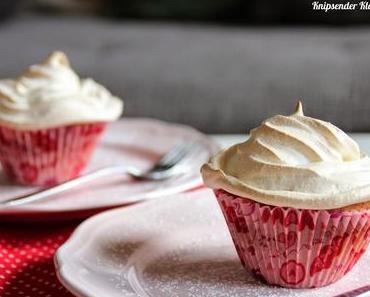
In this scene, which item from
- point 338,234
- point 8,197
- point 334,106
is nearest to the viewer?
point 338,234

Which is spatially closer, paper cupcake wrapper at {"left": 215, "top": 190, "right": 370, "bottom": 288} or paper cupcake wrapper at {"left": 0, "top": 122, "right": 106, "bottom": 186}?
paper cupcake wrapper at {"left": 215, "top": 190, "right": 370, "bottom": 288}

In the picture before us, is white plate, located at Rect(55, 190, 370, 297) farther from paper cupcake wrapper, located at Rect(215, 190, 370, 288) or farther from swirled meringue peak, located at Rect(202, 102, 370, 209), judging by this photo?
swirled meringue peak, located at Rect(202, 102, 370, 209)

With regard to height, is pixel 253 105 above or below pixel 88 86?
below

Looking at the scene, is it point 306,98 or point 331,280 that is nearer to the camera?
point 331,280

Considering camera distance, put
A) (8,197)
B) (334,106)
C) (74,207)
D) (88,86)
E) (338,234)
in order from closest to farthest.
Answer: (338,234)
(74,207)
(8,197)
(88,86)
(334,106)

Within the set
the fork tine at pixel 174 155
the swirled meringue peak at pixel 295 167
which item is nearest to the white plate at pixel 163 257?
the swirled meringue peak at pixel 295 167

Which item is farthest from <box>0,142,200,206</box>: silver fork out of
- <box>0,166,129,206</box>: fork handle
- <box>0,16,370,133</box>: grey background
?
<box>0,16,370,133</box>: grey background

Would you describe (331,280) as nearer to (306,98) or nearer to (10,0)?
(306,98)

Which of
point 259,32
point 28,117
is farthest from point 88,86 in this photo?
point 259,32
